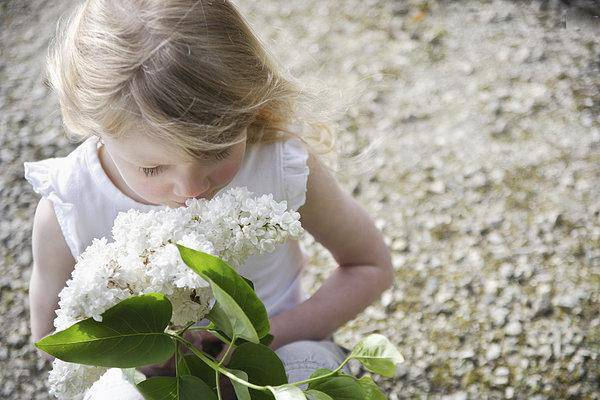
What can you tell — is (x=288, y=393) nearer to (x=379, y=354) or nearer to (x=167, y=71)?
(x=379, y=354)

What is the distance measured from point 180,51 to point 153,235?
0.31 meters

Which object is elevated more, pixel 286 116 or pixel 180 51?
pixel 180 51

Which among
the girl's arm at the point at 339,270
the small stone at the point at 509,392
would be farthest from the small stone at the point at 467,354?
the girl's arm at the point at 339,270

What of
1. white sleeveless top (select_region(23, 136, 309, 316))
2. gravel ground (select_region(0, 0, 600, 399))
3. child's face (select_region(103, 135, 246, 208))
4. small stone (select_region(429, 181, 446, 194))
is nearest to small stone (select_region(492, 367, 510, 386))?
gravel ground (select_region(0, 0, 600, 399))

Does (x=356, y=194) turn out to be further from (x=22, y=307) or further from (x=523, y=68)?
(x=22, y=307)

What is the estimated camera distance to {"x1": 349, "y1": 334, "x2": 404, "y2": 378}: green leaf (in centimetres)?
84

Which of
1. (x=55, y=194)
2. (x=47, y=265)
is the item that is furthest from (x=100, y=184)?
(x=47, y=265)

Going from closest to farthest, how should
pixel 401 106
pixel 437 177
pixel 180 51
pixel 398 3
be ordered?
pixel 180 51 < pixel 437 177 < pixel 401 106 < pixel 398 3

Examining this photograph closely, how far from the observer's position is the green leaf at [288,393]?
2.45 ft

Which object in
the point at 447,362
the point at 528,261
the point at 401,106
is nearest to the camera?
the point at 447,362

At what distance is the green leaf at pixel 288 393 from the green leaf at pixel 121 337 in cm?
13

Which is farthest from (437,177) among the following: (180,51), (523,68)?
(180,51)

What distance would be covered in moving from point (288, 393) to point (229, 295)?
0.11m

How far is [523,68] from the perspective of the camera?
2.44 m
